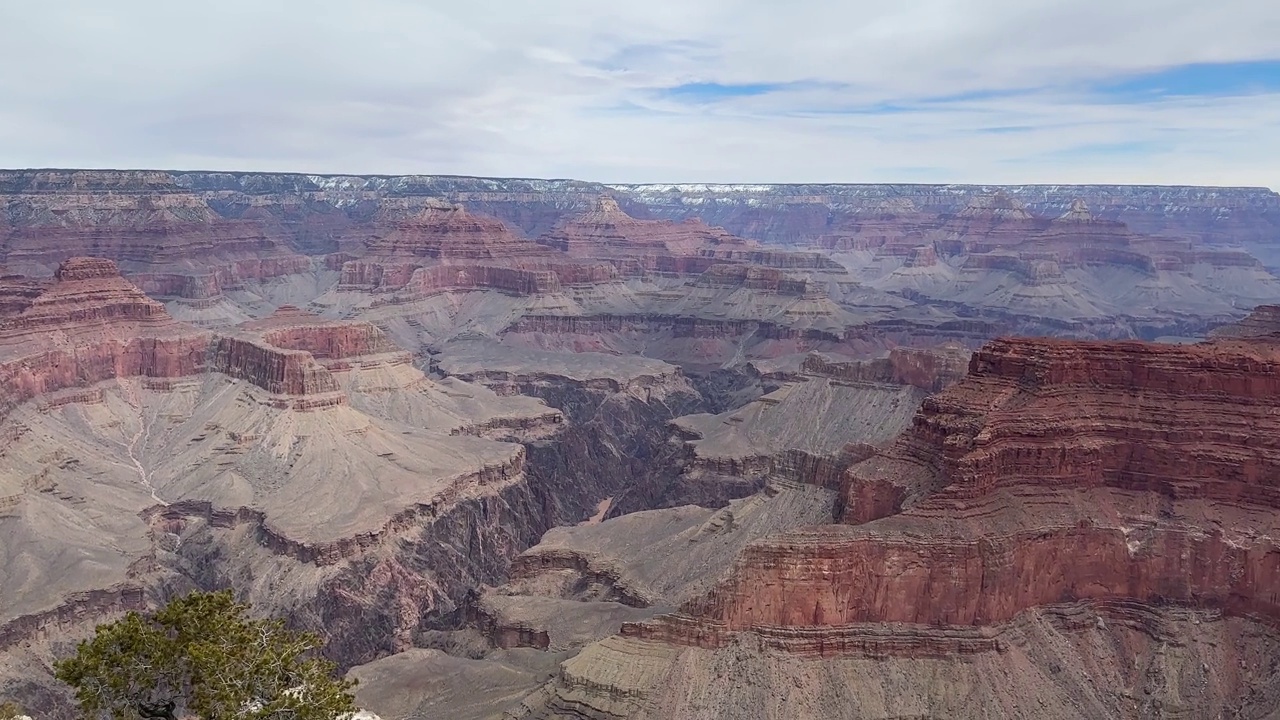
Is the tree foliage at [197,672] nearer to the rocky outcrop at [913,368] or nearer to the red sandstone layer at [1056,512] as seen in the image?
the red sandstone layer at [1056,512]

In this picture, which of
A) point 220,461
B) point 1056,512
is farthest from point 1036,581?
point 220,461

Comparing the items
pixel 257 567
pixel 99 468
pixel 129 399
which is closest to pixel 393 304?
pixel 129 399

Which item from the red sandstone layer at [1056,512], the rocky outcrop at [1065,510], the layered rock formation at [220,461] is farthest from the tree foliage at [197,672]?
the layered rock formation at [220,461]

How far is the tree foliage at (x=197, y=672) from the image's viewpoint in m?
28.7

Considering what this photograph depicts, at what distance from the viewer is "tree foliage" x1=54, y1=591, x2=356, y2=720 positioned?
28.7 metres

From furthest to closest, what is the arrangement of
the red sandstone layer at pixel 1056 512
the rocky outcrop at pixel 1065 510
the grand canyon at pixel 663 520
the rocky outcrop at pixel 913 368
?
the rocky outcrop at pixel 913 368 < the rocky outcrop at pixel 1065 510 < the red sandstone layer at pixel 1056 512 < the grand canyon at pixel 663 520

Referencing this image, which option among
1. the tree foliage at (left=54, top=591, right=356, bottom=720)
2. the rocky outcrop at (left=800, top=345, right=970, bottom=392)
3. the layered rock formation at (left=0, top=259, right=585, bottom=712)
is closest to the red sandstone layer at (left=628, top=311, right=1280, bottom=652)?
the tree foliage at (left=54, top=591, right=356, bottom=720)

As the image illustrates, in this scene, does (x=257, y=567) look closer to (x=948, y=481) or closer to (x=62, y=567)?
(x=62, y=567)

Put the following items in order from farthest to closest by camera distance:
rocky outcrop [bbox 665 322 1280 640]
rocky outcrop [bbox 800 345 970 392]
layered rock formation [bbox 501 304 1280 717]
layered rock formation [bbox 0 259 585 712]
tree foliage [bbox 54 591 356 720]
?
rocky outcrop [bbox 800 345 970 392] < layered rock formation [bbox 0 259 585 712] < rocky outcrop [bbox 665 322 1280 640] < layered rock formation [bbox 501 304 1280 717] < tree foliage [bbox 54 591 356 720]

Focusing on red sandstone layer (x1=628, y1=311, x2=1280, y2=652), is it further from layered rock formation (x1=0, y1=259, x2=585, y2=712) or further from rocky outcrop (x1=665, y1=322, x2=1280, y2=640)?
layered rock formation (x1=0, y1=259, x2=585, y2=712)

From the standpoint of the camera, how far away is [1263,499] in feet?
184

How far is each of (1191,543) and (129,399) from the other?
351 ft

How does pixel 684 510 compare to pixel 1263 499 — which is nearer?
pixel 1263 499

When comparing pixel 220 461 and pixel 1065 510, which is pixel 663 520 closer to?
Answer: pixel 1065 510
